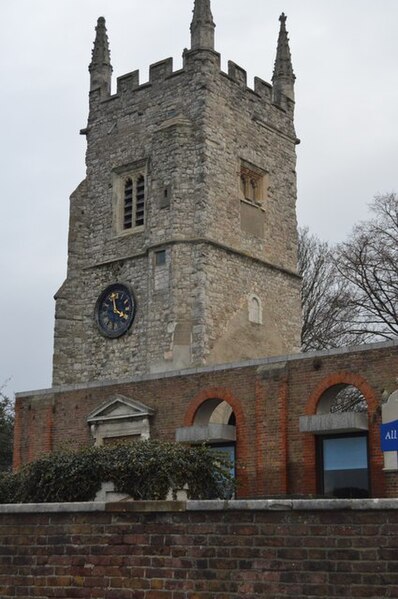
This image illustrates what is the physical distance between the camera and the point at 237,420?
1944 centimetres

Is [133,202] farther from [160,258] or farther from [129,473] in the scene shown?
[129,473]

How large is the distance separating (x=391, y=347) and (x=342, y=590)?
415 inches

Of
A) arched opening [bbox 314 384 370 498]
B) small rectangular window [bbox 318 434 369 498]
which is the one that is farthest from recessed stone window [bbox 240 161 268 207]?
small rectangular window [bbox 318 434 369 498]

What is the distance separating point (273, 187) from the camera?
29312 mm

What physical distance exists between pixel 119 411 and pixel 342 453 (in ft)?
20.2

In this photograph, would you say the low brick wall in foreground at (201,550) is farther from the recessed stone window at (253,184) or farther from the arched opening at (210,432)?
the recessed stone window at (253,184)

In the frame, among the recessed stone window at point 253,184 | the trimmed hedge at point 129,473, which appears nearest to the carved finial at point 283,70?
the recessed stone window at point 253,184

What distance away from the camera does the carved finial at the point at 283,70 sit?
30.5 meters

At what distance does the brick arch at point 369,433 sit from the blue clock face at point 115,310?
963 centimetres

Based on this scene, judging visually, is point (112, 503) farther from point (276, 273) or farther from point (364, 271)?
point (364, 271)

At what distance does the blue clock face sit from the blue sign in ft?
37.1

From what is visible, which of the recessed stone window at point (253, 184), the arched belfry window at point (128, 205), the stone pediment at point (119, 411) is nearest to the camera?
the stone pediment at point (119, 411)

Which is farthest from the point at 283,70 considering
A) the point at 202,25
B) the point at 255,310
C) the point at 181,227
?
the point at 255,310

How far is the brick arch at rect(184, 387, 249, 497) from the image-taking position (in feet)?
62.1
